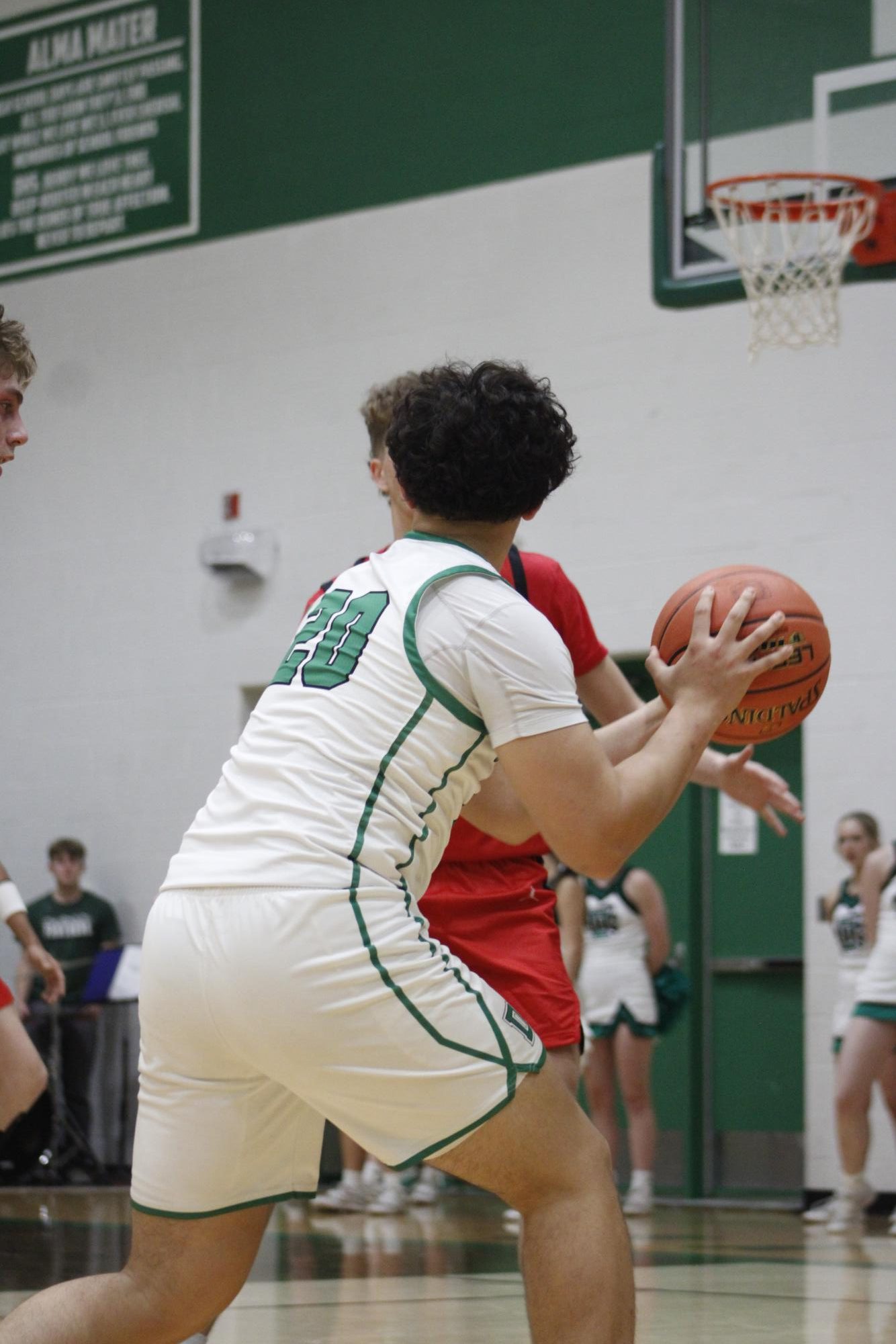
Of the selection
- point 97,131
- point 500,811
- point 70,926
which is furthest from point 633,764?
point 97,131

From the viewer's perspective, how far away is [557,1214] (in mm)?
2316

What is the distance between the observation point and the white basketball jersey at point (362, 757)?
2305 mm

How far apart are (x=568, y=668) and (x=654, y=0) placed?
8390 millimetres

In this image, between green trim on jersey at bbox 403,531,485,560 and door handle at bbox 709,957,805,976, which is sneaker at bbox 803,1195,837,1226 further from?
green trim on jersey at bbox 403,531,485,560

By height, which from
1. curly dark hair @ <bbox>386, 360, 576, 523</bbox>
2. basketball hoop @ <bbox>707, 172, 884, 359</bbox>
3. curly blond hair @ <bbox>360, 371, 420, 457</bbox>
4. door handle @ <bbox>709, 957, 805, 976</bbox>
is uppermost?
basketball hoop @ <bbox>707, 172, 884, 359</bbox>

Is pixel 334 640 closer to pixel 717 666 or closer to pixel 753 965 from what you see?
pixel 717 666

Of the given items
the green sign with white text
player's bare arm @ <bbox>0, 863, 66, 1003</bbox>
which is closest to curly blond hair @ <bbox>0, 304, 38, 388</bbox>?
player's bare arm @ <bbox>0, 863, 66, 1003</bbox>

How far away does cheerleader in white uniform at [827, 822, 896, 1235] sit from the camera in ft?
24.9

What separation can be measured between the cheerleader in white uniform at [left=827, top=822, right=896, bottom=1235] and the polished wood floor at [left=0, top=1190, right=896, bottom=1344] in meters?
0.23

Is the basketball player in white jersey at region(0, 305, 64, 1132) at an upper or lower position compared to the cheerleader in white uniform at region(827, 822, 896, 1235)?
upper

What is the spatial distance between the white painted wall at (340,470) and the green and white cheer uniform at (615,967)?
3.15 ft

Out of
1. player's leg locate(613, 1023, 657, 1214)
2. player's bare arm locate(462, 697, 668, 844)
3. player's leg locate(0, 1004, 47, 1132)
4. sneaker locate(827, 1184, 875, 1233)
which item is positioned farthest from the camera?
player's leg locate(613, 1023, 657, 1214)

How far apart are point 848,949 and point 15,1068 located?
501 cm

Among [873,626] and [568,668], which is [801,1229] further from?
[568,668]
